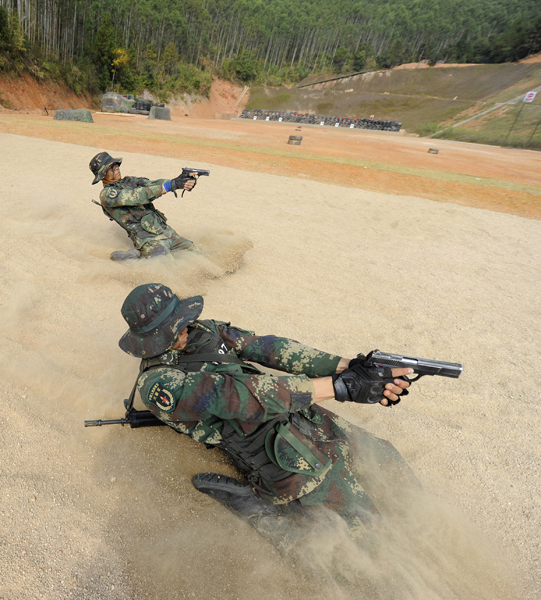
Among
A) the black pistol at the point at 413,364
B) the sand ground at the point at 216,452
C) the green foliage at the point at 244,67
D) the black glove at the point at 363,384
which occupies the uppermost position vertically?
the green foliage at the point at 244,67

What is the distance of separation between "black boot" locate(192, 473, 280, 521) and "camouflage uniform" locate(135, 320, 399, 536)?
0.08 meters

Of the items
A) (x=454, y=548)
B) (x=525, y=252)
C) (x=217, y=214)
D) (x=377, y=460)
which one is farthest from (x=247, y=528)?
(x=525, y=252)

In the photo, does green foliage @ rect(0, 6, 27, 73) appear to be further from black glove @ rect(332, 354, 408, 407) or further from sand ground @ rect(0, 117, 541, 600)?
black glove @ rect(332, 354, 408, 407)

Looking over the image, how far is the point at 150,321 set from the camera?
2.30m

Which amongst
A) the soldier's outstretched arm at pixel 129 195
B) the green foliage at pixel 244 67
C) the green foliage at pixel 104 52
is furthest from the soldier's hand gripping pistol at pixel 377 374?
the green foliage at pixel 244 67

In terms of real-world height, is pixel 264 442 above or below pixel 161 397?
below

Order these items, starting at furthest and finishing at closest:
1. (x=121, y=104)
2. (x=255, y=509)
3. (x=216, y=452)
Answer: (x=121, y=104)
(x=216, y=452)
(x=255, y=509)

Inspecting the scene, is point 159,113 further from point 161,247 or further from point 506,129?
A: point 506,129

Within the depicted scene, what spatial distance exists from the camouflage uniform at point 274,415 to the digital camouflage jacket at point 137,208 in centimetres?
342

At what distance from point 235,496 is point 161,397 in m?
1.03

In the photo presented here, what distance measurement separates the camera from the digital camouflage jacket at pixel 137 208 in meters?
5.54

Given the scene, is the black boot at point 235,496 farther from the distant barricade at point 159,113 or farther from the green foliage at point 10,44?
the green foliage at point 10,44

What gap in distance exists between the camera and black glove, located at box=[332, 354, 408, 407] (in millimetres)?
2424

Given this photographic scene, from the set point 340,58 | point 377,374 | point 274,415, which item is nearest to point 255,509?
point 274,415
